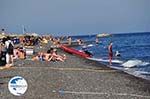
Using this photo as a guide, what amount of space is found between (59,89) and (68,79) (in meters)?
5.59

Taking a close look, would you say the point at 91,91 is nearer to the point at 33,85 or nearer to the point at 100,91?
the point at 100,91

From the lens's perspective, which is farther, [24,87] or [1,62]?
[1,62]

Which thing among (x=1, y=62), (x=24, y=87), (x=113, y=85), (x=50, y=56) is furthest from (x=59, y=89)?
(x=50, y=56)

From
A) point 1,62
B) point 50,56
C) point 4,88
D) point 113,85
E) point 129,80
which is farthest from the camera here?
point 50,56

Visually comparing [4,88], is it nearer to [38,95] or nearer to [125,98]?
[38,95]

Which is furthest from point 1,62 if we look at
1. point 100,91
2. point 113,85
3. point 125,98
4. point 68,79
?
point 125,98

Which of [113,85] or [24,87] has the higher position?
[24,87]

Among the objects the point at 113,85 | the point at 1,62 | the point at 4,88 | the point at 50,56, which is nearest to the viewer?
the point at 4,88

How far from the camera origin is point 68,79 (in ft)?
90.9

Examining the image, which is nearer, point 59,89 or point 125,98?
point 125,98

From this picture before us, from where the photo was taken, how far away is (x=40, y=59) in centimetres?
4312

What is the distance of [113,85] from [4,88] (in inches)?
281

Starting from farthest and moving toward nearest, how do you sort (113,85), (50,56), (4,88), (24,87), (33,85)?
(50,56)
(113,85)
(33,85)
(4,88)
(24,87)

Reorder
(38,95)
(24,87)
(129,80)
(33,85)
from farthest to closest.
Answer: (129,80) → (33,85) → (38,95) → (24,87)
